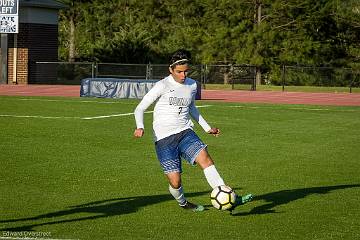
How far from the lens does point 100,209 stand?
10523 mm

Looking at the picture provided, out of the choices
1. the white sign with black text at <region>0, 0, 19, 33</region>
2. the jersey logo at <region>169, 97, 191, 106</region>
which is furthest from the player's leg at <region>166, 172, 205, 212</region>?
the white sign with black text at <region>0, 0, 19, 33</region>

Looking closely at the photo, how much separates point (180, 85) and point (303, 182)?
3851 mm

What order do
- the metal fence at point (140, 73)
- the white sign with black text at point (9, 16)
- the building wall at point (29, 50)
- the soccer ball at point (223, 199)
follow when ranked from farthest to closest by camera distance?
1. the metal fence at point (140, 73)
2. the building wall at point (29, 50)
3. the white sign with black text at point (9, 16)
4. the soccer ball at point (223, 199)

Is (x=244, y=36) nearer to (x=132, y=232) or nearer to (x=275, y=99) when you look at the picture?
(x=275, y=99)

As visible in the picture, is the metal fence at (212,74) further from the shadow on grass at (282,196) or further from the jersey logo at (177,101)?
the jersey logo at (177,101)

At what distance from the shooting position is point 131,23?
2566 inches

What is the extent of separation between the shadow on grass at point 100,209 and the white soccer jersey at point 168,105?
990mm

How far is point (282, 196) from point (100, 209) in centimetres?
271

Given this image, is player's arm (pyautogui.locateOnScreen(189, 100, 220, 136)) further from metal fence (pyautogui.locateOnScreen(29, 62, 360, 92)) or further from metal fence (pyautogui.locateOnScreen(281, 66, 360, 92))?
metal fence (pyautogui.locateOnScreen(281, 66, 360, 92))

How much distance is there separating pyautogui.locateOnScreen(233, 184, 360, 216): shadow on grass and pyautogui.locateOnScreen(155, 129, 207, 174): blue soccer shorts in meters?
0.91

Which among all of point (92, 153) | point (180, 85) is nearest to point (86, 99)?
point (92, 153)

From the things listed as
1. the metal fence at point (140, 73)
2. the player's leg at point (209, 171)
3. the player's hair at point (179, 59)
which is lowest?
the player's leg at point (209, 171)

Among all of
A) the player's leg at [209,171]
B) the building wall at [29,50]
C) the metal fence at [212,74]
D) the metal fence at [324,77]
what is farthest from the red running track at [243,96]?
the player's leg at [209,171]

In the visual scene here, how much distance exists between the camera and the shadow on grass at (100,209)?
959 cm
